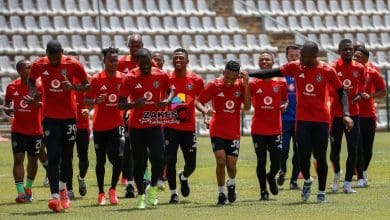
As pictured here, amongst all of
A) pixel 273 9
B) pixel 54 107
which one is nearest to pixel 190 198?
pixel 54 107

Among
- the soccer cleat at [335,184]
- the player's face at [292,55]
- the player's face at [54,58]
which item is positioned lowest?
the soccer cleat at [335,184]

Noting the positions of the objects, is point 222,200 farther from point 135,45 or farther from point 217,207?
point 135,45

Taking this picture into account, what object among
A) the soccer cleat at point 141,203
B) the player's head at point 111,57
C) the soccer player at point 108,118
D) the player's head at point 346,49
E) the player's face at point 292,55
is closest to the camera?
the soccer cleat at point 141,203

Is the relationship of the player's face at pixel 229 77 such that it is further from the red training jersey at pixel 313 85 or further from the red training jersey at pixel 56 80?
the red training jersey at pixel 56 80

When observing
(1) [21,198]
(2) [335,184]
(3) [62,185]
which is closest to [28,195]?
(1) [21,198]

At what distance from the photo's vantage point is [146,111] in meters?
15.4

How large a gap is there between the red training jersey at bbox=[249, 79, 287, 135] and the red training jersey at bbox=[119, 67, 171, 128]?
1.82 m

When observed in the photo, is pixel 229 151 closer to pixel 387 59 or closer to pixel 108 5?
pixel 108 5

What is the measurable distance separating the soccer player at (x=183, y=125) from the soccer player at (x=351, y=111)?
2.29 m

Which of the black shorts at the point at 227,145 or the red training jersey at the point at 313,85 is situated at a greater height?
Result: the red training jersey at the point at 313,85

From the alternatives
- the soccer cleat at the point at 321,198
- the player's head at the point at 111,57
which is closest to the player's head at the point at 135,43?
the player's head at the point at 111,57

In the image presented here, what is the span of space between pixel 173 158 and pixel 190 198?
68cm

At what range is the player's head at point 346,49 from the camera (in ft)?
57.8

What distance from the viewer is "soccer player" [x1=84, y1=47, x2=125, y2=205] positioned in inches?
650
